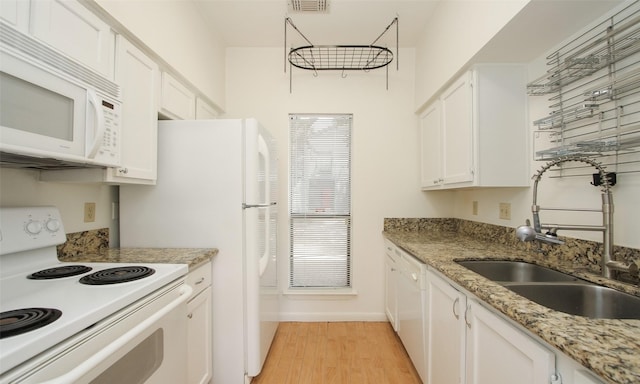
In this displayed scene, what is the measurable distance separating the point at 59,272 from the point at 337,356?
6.05ft

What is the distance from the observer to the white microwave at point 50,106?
2.61ft

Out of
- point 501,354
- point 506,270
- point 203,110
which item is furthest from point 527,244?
point 203,110

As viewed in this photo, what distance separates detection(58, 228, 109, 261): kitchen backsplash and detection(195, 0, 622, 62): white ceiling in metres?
1.85

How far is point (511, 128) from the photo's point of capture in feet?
5.53

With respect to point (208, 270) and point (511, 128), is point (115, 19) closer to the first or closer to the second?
point (208, 270)

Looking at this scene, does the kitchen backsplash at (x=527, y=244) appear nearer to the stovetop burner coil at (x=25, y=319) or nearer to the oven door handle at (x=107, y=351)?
the oven door handle at (x=107, y=351)

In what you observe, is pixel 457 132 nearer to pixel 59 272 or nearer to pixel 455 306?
pixel 455 306

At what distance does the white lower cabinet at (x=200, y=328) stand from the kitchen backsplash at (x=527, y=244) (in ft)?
5.74

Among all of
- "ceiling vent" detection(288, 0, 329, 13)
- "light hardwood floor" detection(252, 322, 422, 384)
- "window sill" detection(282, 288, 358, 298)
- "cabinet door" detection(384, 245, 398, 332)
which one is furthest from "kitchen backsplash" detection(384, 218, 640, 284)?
"ceiling vent" detection(288, 0, 329, 13)

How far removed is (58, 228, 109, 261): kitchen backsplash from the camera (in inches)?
55.6

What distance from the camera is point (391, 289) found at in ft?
7.86

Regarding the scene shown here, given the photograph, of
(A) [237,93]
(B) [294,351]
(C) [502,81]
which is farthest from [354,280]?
(A) [237,93]

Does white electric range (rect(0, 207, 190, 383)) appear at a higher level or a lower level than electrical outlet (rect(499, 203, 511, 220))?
lower

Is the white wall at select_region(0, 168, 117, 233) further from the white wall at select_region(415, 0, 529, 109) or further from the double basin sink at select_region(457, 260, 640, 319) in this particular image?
the white wall at select_region(415, 0, 529, 109)
